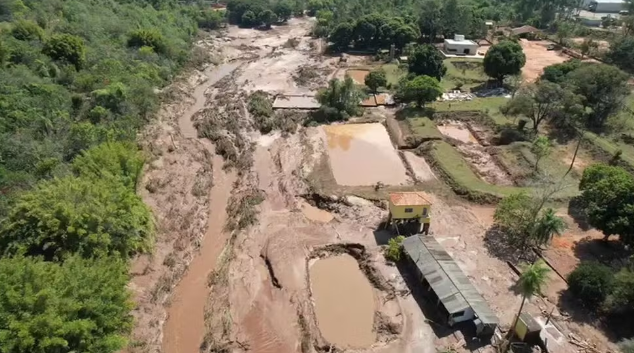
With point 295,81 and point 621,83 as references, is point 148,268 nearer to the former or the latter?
point 295,81

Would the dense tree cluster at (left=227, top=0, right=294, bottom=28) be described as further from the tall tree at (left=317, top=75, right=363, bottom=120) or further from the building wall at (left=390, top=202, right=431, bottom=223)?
the building wall at (left=390, top=202, right=431, bottom=223)

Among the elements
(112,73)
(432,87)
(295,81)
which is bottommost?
(295,81)

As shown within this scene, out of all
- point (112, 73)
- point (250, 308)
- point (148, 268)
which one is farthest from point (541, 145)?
point (112, 73)

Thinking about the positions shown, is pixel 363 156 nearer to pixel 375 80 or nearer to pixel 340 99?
pixel 340 99

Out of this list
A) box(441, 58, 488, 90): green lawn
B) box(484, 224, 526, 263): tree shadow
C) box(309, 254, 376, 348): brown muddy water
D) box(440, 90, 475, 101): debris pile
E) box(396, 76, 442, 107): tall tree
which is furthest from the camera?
box(441, 58, 488, 90): green lawn

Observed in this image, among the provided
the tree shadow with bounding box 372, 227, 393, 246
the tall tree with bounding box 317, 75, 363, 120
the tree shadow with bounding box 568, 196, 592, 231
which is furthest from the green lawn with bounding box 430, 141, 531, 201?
the tall tree with bounding box 317, 75, 363, 120

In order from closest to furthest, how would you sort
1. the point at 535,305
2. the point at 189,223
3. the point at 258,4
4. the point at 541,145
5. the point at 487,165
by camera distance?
1. the point at 535,305
2. the point at 189,223
3. the point at 541,145
4. the point at 487,165
5. the point at 258,4

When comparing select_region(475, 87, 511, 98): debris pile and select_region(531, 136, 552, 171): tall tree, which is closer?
select_region(531, 136, 552, 171): tall tree
